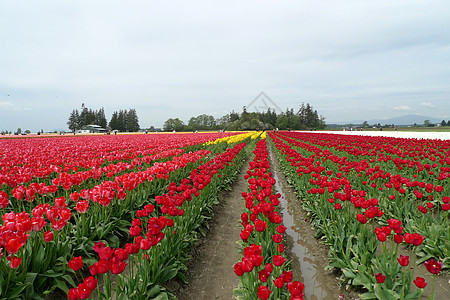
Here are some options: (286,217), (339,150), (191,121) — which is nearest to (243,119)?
(191,121)

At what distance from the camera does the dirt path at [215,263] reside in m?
3.34

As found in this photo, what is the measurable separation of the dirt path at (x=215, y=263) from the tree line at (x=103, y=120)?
105501 millimetres

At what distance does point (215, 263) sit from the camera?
160 inches

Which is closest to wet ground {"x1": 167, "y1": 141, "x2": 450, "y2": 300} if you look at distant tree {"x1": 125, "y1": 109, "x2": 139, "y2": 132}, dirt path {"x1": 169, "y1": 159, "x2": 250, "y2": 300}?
dirt path {"x1": 169, "y1": 159, "x2": 250, "y2": 300}

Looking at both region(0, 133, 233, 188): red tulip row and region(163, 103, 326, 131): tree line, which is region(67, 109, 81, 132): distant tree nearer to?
region(163, 103, 326, 131): tree line

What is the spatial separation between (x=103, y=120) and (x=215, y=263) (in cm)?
12063

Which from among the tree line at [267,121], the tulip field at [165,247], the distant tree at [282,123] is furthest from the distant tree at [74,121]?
the tulip field at [165,247]

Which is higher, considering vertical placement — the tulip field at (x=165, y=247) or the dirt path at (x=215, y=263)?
the tulip field at (x=165, y=247)

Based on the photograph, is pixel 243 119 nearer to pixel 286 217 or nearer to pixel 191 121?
pixel 191 121

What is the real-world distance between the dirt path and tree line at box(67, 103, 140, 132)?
105501 mm

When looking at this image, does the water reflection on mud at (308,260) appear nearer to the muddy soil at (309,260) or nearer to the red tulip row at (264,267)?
the muddy soil at (309,260)

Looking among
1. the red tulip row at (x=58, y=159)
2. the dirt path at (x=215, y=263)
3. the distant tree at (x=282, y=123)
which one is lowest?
the dirt path at (x=215, y=263)

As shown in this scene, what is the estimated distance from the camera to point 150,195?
596cm

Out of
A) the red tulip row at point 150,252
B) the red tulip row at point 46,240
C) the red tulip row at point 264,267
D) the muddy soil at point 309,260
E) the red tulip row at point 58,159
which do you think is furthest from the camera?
the red tulip row at point 58,159
